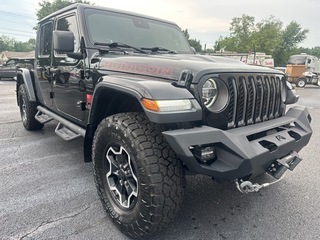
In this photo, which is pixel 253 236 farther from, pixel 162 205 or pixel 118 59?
pixel 118 59

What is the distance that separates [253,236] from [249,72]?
1381 mm

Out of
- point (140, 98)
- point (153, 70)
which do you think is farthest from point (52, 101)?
point (140, 98)

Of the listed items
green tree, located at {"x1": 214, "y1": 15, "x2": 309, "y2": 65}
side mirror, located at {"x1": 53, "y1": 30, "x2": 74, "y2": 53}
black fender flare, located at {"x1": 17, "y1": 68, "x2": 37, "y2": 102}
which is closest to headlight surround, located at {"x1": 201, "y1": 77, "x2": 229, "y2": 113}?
side mirror, located at {"x1": 53, "y1": 30, "x2": 74, "y2": 53}

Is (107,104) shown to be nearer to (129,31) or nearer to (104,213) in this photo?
(104,213)

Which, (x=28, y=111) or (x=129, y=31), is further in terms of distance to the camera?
(x=28, y=111)

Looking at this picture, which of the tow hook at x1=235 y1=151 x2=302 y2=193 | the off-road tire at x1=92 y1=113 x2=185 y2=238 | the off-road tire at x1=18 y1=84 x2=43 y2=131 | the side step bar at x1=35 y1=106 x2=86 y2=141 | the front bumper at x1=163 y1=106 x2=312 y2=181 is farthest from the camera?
the off-road tire at x1=18 y1=84 x2=43 y2=131

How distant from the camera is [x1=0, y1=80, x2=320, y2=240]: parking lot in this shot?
85.8 inches

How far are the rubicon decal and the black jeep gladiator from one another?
0.01 metres

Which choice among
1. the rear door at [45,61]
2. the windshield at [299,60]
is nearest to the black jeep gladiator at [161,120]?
the rear door at [45,61]

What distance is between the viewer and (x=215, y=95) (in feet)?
6.89

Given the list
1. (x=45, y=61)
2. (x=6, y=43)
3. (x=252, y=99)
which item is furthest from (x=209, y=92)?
(x=6, y=43)

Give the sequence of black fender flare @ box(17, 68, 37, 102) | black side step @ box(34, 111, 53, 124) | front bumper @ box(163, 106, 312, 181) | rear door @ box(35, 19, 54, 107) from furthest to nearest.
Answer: black fender flare @ box(17, 68, 37, 102)
black side step @ box(34, 111, 53, 124)
rear door @ box(35, 19, 54, 107)
front bumper @ box(163, 106, 312, 181)

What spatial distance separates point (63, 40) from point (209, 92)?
5.63ft

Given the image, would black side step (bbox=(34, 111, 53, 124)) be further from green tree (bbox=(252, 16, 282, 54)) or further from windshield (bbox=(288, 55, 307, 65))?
green tree (bbox=(252, 16, 282, 54))
